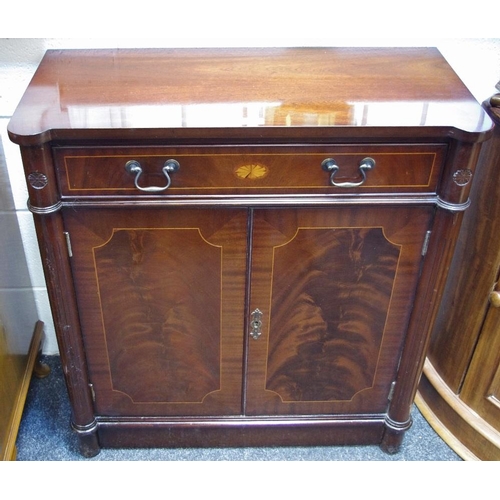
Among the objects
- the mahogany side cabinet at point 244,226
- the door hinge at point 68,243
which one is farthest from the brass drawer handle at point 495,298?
the door hinge at point 68,243

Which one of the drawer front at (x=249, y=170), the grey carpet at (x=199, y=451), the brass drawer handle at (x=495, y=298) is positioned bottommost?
the grey carpet at (x=199, y=451)

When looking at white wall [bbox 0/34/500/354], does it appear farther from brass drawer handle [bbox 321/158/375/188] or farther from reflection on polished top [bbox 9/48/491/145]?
brass drawer handle [bbox 321/158/375/188]

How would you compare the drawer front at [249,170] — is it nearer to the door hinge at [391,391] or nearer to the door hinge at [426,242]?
the door hinge at [426,242]

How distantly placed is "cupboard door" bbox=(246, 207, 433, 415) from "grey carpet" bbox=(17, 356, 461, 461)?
12cm

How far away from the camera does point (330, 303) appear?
1121mm

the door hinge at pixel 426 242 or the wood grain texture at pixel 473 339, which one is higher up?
the door hinge at pixel 426 242

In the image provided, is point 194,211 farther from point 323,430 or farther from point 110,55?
point 323,430

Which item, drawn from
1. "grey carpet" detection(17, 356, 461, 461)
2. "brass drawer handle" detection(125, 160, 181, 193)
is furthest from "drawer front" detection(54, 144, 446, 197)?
"grey carpet" detection(17, 356, 461, 461)

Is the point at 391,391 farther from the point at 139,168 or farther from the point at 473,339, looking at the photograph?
the point at 139,168

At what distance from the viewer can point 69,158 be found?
0.93 m

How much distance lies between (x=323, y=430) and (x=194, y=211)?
60 centimetres

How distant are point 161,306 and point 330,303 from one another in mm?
303

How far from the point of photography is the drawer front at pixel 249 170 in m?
0.93
